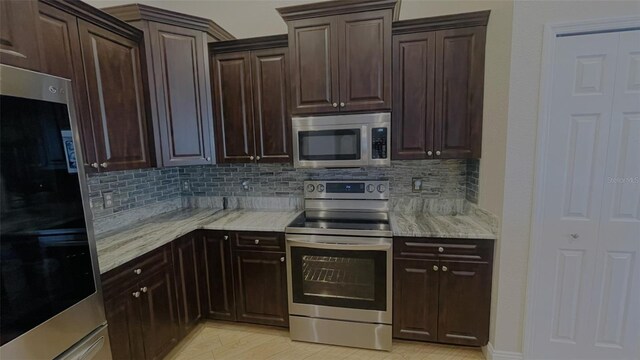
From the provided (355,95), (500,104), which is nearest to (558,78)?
(500,104)

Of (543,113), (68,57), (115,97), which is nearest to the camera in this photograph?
(68,57)

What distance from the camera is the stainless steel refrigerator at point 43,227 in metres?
0.97

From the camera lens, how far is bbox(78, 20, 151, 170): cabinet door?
1766 mm

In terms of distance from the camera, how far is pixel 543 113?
1.74 meters

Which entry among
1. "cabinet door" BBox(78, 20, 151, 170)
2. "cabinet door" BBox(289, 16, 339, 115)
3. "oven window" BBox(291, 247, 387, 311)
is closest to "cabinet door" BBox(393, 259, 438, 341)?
"oven window" BBox(291, 247, 387, 311)

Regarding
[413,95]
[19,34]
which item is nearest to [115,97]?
[19,34]

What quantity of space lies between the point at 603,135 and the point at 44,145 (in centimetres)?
290

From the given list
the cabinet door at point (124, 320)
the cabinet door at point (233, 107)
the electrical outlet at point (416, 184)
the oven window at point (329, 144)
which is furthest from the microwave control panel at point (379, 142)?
the cabinet door at point (124, 320)

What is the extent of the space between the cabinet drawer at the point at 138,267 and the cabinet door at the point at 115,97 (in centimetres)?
66

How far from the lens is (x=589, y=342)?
1875mm

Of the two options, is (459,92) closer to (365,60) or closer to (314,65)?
(365,60)

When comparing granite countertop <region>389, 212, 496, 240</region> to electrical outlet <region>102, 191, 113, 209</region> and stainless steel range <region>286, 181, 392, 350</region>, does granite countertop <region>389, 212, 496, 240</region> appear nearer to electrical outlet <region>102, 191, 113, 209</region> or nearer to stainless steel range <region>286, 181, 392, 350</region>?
stainless steel range <region>286, 181, 392, 350</region>

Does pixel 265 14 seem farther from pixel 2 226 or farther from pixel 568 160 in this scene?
pixel 568 160

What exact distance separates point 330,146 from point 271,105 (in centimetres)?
66
